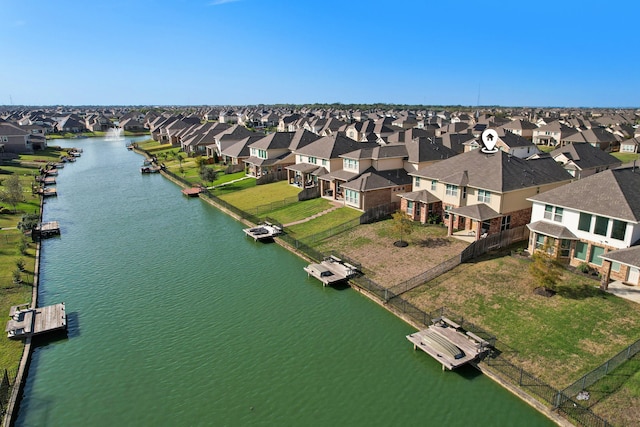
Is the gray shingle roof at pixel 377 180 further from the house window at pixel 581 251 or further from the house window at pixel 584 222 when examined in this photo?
the house window at pixel 581 251

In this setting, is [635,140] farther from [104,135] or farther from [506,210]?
[104,135]

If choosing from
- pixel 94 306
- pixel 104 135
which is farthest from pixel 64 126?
pixel 94 306

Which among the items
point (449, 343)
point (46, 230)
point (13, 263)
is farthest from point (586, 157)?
point (46, 230)

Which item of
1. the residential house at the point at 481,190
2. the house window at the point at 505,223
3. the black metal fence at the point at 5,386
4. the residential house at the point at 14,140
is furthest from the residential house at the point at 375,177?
the residential house at the point at 14,140

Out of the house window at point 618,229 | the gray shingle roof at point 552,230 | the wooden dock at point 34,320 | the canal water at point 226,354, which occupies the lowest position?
the canal water at point 226,354

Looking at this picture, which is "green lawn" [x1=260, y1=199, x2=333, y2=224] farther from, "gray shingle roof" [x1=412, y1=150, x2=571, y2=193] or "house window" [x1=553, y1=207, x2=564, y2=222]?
"house window" [x1=553, y1=207, x2=564, y2=222]

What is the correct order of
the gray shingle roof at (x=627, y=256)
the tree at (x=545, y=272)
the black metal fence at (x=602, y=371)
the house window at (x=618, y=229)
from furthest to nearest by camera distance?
the house window at (x=618, y=229) < the tree at (x=545, y=272) < the gray shingle roof at (x=627, y=256) < the black metal fence at (x=602, y=371)
